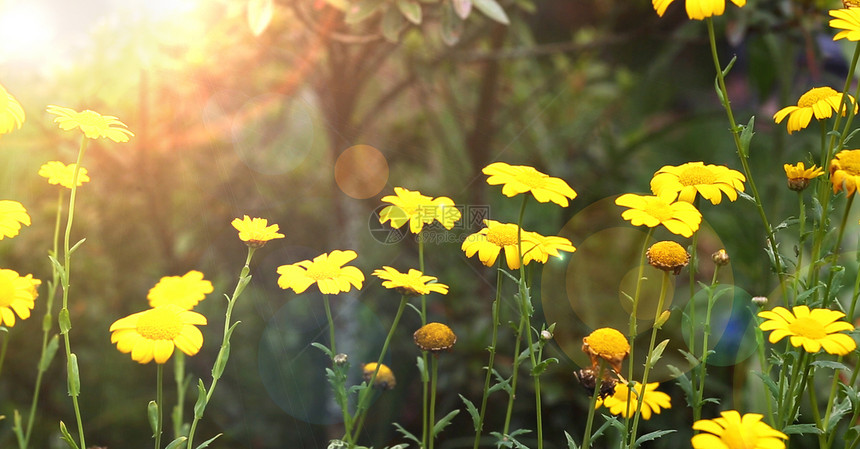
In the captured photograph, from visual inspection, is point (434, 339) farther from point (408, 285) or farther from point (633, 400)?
point (633, 400)

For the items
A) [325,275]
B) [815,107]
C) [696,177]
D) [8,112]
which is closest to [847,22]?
[815,107]

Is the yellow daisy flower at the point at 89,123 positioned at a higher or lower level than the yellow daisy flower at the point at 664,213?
higher

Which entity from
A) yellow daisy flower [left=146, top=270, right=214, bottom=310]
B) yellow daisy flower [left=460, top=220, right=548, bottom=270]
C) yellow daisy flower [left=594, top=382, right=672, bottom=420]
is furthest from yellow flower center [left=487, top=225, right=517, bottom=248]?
yellow daisy flower [left=146, top=270, right=214, bottom=310]

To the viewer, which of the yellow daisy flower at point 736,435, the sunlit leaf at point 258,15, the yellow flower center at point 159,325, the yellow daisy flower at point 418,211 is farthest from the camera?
the sunlit leaf at point 258,15

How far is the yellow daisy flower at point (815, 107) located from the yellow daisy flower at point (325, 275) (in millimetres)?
473

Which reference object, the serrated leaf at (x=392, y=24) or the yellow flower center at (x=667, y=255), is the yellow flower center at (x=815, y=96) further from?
the serrated leaf at (x=392, y=24)

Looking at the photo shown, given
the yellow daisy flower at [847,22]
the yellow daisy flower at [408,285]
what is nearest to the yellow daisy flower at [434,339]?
the yellow daisy flower at [408,285]

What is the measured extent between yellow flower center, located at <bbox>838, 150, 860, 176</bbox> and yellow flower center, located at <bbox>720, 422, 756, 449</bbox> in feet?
0.91

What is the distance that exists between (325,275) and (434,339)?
132 mm

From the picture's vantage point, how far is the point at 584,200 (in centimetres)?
170

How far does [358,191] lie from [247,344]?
51 centimetres

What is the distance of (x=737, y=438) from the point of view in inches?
19.1

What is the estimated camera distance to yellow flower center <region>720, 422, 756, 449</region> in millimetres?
482

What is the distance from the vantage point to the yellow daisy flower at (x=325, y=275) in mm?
648
